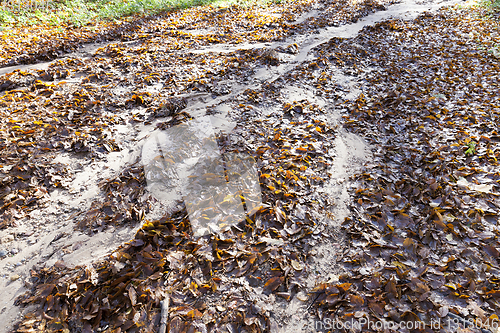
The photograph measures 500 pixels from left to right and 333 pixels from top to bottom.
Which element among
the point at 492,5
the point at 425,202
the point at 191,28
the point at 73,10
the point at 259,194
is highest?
the point at 73,10

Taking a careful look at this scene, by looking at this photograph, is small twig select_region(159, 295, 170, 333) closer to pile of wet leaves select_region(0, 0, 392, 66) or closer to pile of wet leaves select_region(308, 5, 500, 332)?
pile of wet leaves select_region(308, 5, 500, 332)

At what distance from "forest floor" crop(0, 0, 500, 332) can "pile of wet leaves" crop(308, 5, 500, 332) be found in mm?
19

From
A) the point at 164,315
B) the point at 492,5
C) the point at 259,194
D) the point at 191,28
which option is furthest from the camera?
the point at 492,5

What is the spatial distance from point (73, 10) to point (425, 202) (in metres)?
14.0

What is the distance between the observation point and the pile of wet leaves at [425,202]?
6.72 ft

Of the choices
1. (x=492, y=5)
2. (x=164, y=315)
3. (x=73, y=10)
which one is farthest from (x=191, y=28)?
(x=492, y=5)

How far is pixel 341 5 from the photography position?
11.6 meters

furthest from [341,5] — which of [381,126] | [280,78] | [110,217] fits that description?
[110,217]

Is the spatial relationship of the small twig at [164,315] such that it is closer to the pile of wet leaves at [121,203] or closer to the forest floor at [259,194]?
the forest floor at [259,194]

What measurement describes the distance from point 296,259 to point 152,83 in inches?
215

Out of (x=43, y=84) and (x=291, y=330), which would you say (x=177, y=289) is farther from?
(x=43, y=84)

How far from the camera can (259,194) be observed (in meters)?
3.11

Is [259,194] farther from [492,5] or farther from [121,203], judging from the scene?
[492,5]

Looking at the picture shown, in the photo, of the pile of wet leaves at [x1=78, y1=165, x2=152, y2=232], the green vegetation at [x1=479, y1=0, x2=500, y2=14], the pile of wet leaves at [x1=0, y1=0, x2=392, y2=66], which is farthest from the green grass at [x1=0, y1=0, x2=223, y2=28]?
the green vegetation at [x1=479, y1=0, x2=500, y2=14]
